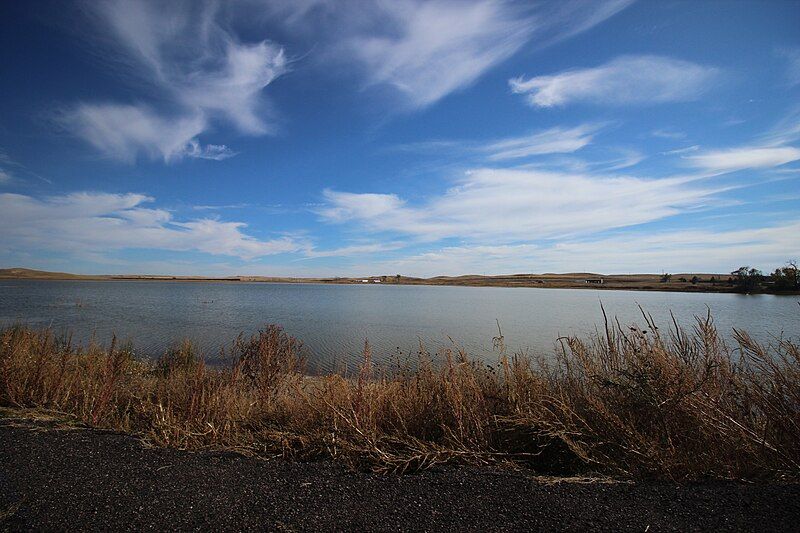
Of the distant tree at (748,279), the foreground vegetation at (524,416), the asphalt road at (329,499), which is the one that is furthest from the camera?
the distant tree at (748,279)

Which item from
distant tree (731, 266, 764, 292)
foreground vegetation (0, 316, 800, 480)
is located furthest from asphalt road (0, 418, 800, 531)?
distant tree (731, 266, 764, 292)

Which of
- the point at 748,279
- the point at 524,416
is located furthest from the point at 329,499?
the point at 748,279

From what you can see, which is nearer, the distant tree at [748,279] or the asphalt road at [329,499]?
the asphalt road at [329,499]

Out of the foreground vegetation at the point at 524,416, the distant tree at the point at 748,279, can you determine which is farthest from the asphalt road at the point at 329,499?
the distant tree at the point at 748,279

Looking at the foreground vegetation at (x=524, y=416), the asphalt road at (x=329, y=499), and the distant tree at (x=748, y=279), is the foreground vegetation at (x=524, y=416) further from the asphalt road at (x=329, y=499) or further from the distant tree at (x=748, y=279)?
the distant tree at (x=748, y=279)

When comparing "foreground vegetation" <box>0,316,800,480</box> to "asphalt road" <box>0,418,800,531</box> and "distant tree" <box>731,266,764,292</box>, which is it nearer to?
"asphalt road" <box>0,418,800,531</box>

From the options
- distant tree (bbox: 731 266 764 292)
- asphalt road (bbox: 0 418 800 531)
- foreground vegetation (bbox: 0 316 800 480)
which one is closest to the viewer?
asphalt road (bbox: 0 418 800 531)

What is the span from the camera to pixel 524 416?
17.6 ft

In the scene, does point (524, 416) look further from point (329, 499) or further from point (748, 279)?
point (748, 279)

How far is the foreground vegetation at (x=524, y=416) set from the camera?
15.7ft

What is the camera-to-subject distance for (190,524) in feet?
11.3

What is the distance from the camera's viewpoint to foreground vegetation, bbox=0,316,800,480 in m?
4.78

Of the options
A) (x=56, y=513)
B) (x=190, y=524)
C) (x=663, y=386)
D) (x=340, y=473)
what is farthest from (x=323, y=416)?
(x=663, y=386)

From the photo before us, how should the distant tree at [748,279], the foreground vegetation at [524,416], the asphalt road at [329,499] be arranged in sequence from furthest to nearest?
the distant tree at [748,279] → the foreground vegetation at [524,416] → the asphalt road at [329,499]
